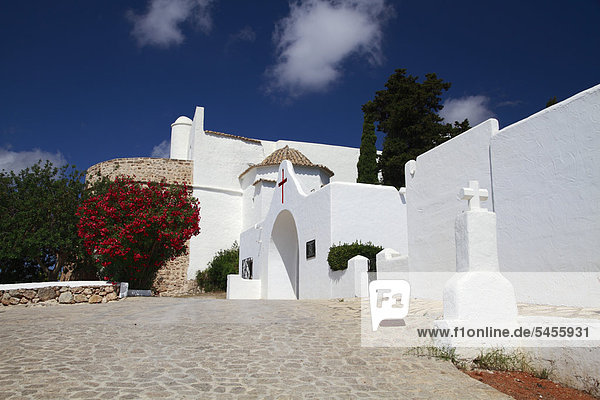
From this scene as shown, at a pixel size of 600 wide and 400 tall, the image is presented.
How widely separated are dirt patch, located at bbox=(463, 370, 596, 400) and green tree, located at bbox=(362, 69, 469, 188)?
61.8ft

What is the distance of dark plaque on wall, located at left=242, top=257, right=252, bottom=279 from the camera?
933 inches

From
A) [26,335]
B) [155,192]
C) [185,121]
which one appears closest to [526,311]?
[26,335]

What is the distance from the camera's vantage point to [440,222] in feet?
39.2

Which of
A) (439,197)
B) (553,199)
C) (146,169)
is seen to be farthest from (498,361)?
(146,169)

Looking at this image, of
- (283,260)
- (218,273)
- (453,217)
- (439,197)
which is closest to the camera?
(453,217)

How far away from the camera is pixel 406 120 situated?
25.3m

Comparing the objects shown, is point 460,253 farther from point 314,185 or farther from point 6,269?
point 6,269

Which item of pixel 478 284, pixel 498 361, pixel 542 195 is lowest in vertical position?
pixel 498 361

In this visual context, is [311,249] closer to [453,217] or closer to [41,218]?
[453,217]

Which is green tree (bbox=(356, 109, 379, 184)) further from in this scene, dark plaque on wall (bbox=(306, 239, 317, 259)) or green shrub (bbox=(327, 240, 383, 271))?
green shrub (bbox=(327, 240, 383, 271))

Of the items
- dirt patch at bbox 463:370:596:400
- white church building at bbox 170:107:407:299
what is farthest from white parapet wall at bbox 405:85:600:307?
white church building at bbox 170:107:407:299

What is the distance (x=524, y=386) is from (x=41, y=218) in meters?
20.7

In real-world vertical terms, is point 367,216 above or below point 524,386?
above

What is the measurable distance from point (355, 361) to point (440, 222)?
21.5 ft
